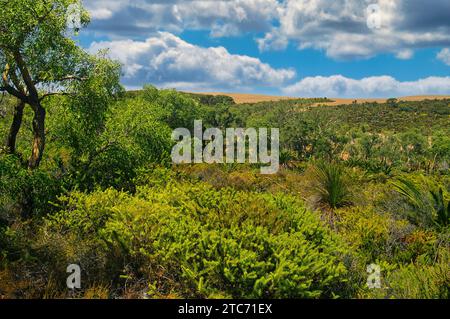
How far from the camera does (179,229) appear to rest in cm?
615

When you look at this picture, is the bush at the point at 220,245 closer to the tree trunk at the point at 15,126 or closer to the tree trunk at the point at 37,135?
the tree trunk at the point at 37,135

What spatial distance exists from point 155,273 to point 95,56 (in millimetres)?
6759

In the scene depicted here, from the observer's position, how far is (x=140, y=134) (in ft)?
A: 37.7

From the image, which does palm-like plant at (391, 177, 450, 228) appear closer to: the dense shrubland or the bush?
the dense shrubland

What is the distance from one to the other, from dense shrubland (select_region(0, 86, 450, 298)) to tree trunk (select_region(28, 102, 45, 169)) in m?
0.50

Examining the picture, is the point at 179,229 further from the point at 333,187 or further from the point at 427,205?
the point at 427,205

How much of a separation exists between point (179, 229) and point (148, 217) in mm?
856

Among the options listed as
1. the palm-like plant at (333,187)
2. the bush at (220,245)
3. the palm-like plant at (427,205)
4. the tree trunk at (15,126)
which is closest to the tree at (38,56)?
the tree trunk at (15,126)

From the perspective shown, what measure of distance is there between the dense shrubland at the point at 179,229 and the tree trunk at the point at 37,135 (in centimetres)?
50

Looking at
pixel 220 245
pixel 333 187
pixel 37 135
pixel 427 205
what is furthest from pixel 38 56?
pixel 427 205

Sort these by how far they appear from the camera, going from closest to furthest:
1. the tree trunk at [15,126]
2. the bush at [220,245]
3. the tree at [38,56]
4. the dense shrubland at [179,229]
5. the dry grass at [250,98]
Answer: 1. the bush at [220,245]
2. the dense shrubland at [179,229]
3. the tree at [38,56]
4. the tree trunk at [15,126]
5. the dry grass at [250,98]

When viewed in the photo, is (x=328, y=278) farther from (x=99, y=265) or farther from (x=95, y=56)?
(x=95, y=56)

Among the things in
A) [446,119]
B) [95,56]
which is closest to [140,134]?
[95,56]

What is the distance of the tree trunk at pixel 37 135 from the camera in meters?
10.3
